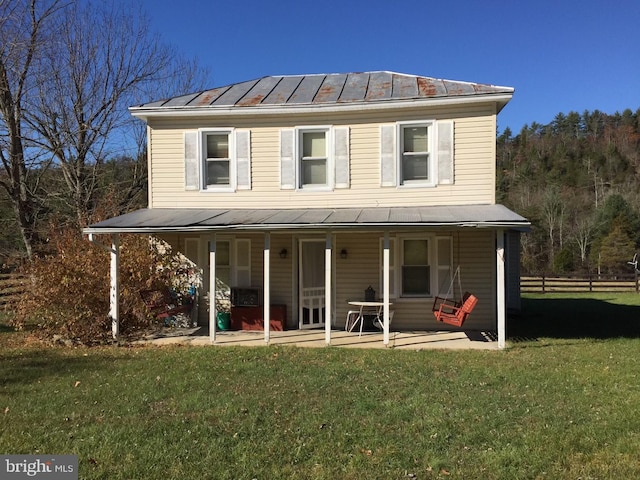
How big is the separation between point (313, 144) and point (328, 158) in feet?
1.76

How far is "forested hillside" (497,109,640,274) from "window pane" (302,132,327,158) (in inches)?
1065

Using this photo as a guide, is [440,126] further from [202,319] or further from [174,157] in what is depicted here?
[202,319]

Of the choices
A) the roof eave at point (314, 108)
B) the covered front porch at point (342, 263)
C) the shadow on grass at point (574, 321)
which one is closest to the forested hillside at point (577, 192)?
the shadow on grass at point (574, 321)

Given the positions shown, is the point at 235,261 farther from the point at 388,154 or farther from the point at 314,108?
the point at 388,154

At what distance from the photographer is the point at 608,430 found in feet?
15.5

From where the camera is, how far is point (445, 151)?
1040cm

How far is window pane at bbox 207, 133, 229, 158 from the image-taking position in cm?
1129

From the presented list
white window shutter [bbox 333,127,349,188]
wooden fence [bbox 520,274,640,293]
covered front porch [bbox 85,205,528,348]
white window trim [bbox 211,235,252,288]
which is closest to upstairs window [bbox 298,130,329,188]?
white window shutter [bbox 333,127,349,188]

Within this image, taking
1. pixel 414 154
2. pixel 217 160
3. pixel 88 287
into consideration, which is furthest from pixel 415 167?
pixel 88 287

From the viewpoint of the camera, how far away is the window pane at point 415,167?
35.0 feet

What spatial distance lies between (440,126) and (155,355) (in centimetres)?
757

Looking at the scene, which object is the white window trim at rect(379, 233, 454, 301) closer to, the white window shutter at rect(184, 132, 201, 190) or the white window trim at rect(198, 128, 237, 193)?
the white window trim at rect(198, 128, 237, 193)

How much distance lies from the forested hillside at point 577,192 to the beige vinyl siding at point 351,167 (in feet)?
85.2

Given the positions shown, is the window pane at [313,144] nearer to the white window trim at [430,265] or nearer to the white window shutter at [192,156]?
the white window shutter at [192,156]
